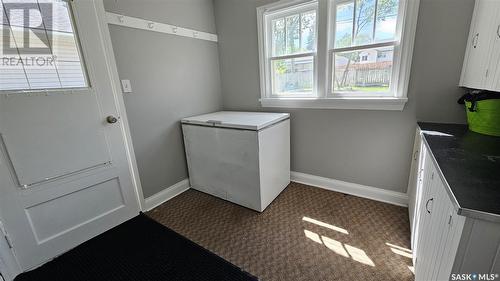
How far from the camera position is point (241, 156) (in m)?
2.00

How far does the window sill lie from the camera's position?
1.84 m

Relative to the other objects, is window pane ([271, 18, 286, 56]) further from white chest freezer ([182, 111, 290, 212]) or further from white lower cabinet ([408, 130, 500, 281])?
white lower cabinet ([408, 130, 500, 281])

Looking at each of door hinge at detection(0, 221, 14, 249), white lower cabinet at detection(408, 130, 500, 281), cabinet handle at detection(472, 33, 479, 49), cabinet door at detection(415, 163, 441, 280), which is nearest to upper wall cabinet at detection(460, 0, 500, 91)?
cabinet handle at detection(472, 33, 479, 49)

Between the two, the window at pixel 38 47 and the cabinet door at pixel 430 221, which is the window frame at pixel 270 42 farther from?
the window at pixel 38 47

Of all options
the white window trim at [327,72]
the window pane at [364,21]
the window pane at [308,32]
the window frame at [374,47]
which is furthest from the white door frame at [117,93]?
the window pane at [364,21]

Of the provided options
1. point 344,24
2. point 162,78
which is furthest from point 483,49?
Answer: point 162,78

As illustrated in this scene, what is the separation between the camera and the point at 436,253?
0.84 metres

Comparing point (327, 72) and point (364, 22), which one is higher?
point (364, 22)

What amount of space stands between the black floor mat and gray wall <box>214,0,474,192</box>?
1500 mm

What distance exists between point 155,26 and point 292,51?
57.1 inches

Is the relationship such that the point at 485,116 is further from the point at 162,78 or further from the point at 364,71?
the point at 162,78

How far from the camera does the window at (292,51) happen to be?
7.14 ft

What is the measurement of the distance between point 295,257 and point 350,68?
5.80ft

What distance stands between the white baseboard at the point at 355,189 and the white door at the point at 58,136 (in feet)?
6.64
